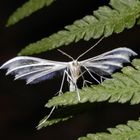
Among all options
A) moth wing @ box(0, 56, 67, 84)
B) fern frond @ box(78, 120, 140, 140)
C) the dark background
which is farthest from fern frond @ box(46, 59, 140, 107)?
the dark background

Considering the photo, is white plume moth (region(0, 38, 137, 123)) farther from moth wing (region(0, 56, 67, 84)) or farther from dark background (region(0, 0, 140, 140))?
dark background (region(0, 0, 140, 140))

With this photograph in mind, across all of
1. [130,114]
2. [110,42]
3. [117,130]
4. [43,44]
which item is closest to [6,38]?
[110,42]

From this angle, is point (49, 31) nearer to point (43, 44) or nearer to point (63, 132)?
point (63, 132)

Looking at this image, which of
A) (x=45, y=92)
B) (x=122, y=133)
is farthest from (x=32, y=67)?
(x=45, y=92)

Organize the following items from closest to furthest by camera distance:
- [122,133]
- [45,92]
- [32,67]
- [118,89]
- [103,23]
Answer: [122,133], [118,89], [32,67], [103,23], [45,92]

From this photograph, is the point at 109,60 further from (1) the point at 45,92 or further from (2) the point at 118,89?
(1) the point at 45,92

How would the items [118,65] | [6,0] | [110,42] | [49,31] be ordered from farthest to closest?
[6,0] → [49,31] → [110,42] → [118,65]

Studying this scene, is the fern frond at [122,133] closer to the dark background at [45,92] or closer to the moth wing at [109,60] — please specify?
the moth wing at [109,60]
